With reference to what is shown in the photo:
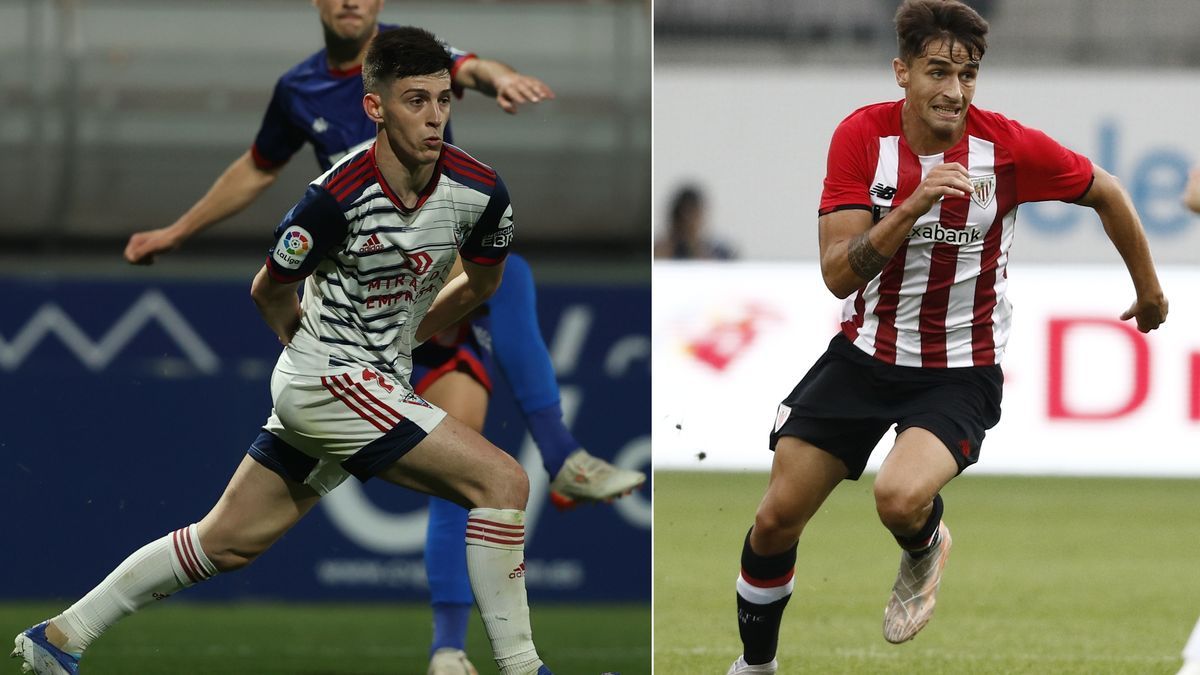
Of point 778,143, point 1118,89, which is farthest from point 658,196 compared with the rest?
point 1118,89

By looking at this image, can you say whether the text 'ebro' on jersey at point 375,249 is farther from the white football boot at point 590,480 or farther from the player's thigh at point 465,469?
the white football boot at point 590,480

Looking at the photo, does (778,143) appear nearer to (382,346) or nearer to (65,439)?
(65,439)

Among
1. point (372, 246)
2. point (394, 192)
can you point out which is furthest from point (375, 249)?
point (394, 192)

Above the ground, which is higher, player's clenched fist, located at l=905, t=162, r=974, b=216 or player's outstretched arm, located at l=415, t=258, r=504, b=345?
player's clenched fist, located at l=905, t=162, r=974, b=216

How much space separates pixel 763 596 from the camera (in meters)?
4.32

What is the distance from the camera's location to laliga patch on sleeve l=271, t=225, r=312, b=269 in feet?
12.3

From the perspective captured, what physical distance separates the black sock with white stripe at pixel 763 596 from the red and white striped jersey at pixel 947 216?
2.01 feet

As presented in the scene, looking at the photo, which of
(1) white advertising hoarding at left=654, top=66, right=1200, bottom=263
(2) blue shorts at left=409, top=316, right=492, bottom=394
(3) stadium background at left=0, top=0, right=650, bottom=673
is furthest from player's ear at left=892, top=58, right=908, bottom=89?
(1) white advertising hoarding at left=654, top=66, right=1200, bottom=263

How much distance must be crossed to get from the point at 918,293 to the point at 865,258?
34cm

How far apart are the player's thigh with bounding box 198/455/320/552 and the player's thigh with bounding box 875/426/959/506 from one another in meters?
1.42

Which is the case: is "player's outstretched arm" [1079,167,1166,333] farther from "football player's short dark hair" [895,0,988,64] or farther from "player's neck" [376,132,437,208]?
"player's neck" [376,132,437,208]

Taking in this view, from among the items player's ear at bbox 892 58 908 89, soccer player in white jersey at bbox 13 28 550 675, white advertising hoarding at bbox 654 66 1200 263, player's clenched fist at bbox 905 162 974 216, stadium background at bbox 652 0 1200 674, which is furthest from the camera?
white advertising hoarding at bbox 654 66 1200 263

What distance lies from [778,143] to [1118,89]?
7.42ft

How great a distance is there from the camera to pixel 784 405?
434 cm
